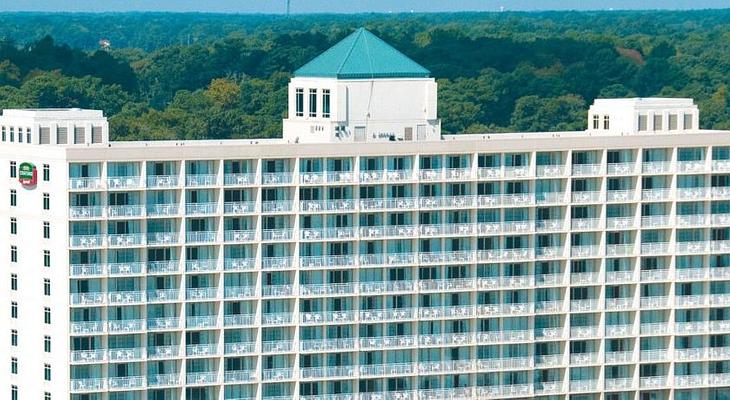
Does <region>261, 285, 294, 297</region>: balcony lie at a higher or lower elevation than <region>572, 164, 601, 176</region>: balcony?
lower

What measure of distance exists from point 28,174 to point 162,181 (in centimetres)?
602

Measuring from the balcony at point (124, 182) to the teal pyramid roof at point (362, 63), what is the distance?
12780mm

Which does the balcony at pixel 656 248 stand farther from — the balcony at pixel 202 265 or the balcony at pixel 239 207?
the balcony at pixel 202 265

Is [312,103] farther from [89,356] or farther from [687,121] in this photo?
[687,121]

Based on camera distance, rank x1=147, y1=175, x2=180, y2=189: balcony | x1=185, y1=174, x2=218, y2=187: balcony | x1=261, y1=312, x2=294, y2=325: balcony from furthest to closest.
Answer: x1=261, y1=312, x2=294, y2=325: balcony < x1=185, y1=174, x2=218, y2=187: balcony < x1=147, y1=175, x2=180, y2=189: balcony

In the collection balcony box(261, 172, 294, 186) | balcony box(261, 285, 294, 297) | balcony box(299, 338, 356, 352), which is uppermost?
balcony box(261, 172, 294, 186)

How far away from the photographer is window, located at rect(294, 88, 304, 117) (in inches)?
4975

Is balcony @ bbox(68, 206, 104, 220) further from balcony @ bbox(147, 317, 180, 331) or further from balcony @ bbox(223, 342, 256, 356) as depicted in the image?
balcony @ bbox(223, 342, 256, 356)

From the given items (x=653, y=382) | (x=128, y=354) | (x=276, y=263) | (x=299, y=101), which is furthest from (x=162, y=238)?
(x=653, y=382)

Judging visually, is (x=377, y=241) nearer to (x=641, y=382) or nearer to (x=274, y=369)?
(x=274, y=369)

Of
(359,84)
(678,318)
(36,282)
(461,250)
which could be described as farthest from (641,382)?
(36,282)

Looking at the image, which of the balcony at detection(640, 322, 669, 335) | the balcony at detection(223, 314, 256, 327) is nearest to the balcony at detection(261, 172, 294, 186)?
the balcony at detection(223, 314, 256, 327)

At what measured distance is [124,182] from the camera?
11644cm

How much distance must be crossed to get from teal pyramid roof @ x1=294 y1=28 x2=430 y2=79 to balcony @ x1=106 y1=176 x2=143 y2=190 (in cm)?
1278
